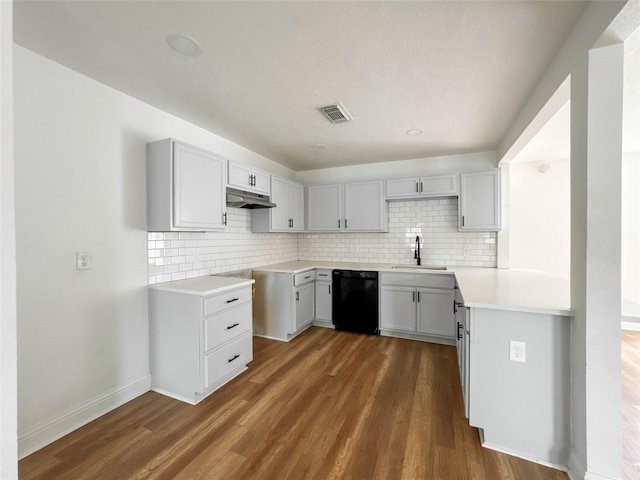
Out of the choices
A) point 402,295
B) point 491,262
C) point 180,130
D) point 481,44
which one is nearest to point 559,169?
point 491,262

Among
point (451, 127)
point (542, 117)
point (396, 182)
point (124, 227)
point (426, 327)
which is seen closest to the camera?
point (542, 117)

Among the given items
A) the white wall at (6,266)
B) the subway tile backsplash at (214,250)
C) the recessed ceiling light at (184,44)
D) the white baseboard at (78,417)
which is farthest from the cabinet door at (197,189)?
the white wall at (6,266)

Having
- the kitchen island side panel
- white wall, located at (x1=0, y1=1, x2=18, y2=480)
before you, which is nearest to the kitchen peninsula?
the kitchen island side panel

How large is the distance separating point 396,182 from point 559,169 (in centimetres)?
236

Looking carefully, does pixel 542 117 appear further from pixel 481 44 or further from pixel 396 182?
pixel 396 182

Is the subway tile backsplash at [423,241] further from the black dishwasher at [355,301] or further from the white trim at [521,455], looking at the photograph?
the white trim at [521,455]

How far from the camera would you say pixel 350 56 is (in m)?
1.77

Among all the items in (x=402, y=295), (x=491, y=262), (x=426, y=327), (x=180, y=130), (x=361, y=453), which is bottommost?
(x=361, y=453)

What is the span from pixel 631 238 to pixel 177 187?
5869 millimetres

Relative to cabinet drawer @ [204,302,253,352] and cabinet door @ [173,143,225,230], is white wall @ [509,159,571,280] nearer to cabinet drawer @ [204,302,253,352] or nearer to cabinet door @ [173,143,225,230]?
cabinet drawer @ [204,302,253,352]

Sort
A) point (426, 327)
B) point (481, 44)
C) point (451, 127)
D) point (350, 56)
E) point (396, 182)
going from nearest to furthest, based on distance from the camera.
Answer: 1. point (481, 44)
2. point (350, 56)
3. point (451, 127)
4. point (426, 327)
5. point (396, 182)

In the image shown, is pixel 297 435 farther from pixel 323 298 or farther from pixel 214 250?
pixel 323 298

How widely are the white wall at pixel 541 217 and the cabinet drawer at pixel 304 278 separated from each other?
2.94m

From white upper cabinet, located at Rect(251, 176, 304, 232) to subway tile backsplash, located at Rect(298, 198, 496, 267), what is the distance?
756 millimetres
